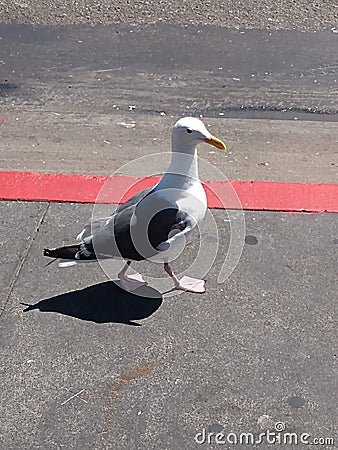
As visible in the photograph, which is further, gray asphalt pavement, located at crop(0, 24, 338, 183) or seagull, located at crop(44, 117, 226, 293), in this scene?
gray asphalt pavement, located at crop(0, 24, 338, 183)

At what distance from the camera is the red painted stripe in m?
5.82

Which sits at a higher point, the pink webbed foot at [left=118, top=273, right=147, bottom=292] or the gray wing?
the gray wing

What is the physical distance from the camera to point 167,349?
442 cm

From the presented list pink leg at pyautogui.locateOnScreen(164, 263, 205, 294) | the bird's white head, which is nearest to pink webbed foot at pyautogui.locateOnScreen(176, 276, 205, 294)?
pink leg at pyautogui.locateOnScreen(164, 263, 205, 294)

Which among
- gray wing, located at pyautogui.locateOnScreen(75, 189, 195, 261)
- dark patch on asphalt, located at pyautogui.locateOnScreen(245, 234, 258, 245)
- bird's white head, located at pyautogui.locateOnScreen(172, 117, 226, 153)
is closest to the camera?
gray wing, located at pyautogui.locateOnScreen(75, 189, 195, 261)

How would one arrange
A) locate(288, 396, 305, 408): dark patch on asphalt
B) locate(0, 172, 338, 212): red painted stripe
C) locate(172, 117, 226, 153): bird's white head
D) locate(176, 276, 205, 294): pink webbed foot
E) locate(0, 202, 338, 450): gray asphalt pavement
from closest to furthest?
locate(0, 202, 338, 450): gray asphalt pavement, locate(288, 396, 305, 408): dark patch on asphalt, locate(172, 117, 226, 153): bird's white head, locate(176, 276, 205, 294): pink webbed foot, locate(0, 172, 338, 212): red painted stripe

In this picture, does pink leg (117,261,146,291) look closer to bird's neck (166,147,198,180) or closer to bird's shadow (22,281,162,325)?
bird's shadow (22,281,162,325)

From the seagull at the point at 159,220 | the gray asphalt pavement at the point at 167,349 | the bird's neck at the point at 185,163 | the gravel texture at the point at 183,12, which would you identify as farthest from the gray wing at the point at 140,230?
the gravel texture at the point at 183,12

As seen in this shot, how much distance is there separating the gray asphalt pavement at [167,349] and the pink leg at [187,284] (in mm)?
46

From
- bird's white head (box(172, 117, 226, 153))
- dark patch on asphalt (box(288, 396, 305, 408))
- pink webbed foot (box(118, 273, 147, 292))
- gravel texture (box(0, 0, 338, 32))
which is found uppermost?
bird's white head (box(172, 117, 226, 153))

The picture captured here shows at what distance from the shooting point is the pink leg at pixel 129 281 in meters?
4.92

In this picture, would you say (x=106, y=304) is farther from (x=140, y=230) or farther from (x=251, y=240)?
(x=251, y=240)

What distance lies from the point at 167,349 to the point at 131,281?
0.66 meters

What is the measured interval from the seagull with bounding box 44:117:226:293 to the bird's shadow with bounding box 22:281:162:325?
21 centimetres
